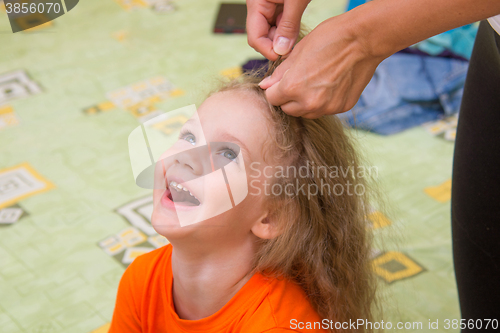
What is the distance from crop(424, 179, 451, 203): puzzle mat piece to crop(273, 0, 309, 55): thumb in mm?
810

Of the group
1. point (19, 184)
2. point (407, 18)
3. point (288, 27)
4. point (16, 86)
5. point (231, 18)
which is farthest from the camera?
point (231, 18)

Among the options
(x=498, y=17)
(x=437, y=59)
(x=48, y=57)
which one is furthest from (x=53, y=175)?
(x=437, y=59)

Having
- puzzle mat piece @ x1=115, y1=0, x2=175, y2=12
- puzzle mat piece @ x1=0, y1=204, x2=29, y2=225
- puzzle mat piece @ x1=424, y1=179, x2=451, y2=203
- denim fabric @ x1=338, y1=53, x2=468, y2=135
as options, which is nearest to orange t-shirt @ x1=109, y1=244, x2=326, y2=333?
puzzle mat piece @ x1=0, y1=204, x2=29, y2=225

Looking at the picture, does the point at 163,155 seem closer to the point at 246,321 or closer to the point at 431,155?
the point at 246,321

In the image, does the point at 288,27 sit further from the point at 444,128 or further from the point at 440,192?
the point at 444,128

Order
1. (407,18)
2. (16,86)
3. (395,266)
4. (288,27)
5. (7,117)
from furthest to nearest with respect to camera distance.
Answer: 1. (16,86)
2. (7,117)
3. (395,266)
4. (288,27)
5. (407,18)

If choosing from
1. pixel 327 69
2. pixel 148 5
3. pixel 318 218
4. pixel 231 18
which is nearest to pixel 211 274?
pixel 318 218

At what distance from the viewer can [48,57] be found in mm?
1746

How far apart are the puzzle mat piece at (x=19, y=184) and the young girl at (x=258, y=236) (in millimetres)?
Answer: 590

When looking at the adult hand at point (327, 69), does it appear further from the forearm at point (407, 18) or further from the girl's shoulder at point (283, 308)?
the girl's shoulder at point (283, 308)

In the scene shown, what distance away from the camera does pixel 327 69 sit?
1.87 feet

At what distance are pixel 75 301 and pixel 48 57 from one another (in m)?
1.08

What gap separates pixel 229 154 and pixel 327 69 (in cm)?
18

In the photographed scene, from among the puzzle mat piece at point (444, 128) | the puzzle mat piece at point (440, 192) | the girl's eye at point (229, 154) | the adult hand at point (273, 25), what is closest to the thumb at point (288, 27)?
the adult hand at point (273, 25)
